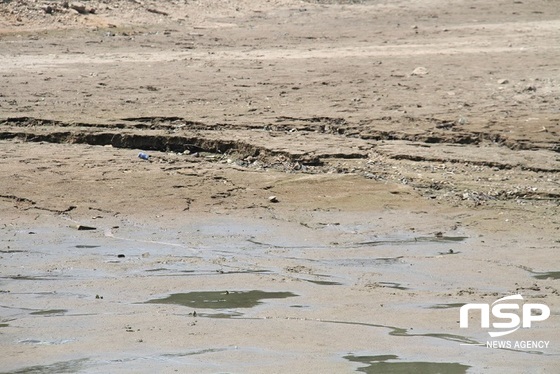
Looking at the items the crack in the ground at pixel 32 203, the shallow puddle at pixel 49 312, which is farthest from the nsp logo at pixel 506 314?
the crack in the ground at pixel 32 203

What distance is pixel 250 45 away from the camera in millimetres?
14828

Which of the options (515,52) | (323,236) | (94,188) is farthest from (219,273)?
(515,52)

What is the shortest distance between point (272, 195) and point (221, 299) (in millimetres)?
2755

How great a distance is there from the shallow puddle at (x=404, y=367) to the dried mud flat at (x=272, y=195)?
13mm

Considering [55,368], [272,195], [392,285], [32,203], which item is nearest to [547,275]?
[392,285]

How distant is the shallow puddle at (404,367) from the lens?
4555 mm

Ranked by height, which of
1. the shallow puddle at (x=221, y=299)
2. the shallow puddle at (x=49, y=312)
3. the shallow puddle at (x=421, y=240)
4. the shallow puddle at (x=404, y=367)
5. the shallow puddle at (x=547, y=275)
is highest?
the shallow puddle at (x=404, y=367)

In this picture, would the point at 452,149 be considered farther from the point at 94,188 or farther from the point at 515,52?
the point at 515,52

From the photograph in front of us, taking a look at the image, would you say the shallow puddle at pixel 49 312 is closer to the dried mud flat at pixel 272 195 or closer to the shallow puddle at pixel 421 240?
the dried mud flat at pixel 272 195

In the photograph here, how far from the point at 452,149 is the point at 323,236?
2542 millimetres

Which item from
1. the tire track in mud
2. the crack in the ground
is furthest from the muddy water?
the tire track in mud

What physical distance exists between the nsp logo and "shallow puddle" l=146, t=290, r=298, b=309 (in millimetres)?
1040

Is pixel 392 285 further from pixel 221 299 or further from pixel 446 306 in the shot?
pixel 221 299

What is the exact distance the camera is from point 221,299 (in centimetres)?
576
